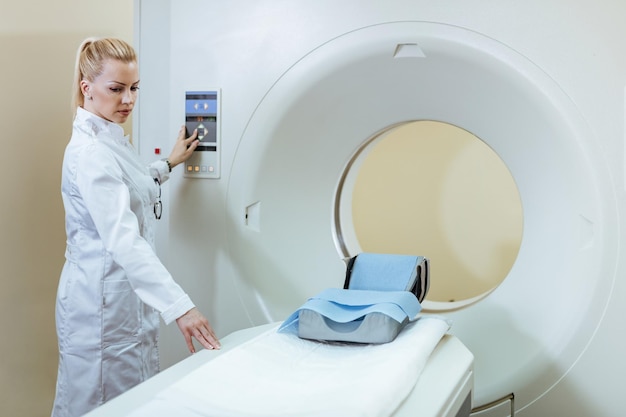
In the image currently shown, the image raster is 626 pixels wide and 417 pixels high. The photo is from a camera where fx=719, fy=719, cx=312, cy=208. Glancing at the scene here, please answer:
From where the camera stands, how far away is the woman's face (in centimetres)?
175

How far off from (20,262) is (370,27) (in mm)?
1263

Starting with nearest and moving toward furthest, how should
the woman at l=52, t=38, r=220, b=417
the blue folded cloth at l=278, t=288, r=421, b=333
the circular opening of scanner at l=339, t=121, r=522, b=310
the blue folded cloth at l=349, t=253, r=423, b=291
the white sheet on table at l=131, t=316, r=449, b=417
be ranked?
1. the white sheet on table at l=131, t=316, r=449, b=417
2. the blue folded cloth at l=278, t=288, r=421, b=333
3. the woman at l=52, t=38, r=220, b=417
4. the blue folded cloth at l=349, t=253, r=423, b=291
5. the circular opening of scanner at l=339, t=121, r=522, b=310

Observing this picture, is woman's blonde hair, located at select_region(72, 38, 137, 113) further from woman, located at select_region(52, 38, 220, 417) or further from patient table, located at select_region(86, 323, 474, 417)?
patient table, located at select_region(86, 323, 474, 417)

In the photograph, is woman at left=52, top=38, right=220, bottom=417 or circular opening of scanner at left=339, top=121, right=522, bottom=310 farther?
circular opening of scanner at left=339, top=121, right=522, bottom=310

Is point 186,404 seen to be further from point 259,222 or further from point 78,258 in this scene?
point 259,222

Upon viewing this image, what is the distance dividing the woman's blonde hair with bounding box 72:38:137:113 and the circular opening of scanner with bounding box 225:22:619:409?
1.36 feet

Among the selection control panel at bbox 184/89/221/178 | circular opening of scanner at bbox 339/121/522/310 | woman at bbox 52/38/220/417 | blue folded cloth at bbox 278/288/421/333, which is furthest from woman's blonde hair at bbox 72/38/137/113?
circular opening of scanner at bbox 339/121/522/310

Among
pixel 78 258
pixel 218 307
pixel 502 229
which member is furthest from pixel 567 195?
pixel 502 229

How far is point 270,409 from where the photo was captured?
3.82 ft

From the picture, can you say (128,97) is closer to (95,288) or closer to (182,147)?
(182,147)

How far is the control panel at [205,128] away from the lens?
2062 millimetres

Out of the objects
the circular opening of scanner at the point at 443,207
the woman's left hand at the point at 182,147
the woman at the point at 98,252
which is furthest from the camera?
the circular opening of scanner at the point at 443,207

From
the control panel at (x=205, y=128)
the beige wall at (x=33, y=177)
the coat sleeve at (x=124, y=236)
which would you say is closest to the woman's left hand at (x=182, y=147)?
Answer: the control panel at (x=205, y=128)

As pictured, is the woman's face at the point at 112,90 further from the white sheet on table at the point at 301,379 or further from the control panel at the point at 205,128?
the white sheet on table at the point at 301,379
